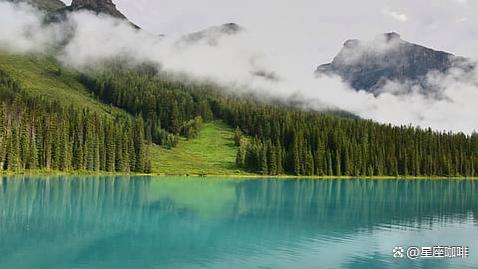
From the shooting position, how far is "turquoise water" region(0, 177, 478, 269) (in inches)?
1478

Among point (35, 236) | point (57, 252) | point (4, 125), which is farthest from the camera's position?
point (4, 125)

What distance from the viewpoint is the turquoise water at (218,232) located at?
37.5 m

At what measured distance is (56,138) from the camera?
16012 cm

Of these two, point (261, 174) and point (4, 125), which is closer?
point (4, 125)

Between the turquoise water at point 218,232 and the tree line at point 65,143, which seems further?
the tree line at point 65,143

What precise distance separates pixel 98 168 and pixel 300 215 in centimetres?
11526

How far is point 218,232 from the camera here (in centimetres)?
5084

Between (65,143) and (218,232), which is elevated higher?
(65,143)

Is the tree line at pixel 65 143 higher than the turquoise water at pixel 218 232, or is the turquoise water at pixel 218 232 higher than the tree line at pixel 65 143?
the tree line at pixel 65 143

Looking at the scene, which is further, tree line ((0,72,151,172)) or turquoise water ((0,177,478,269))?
tree line ((0,72,151,172))

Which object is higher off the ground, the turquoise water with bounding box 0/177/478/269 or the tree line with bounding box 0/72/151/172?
the tree line with bounding box 0/72/151/172

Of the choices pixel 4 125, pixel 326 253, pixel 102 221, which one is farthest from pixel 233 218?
pixel 4 125

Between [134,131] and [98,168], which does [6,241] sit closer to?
[98,168]

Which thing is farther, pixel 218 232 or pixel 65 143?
pixel 65 143
